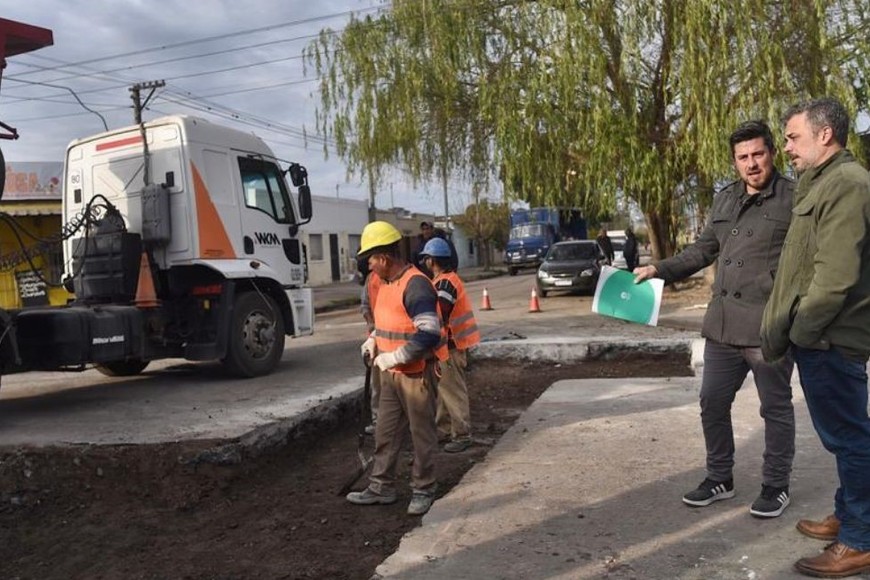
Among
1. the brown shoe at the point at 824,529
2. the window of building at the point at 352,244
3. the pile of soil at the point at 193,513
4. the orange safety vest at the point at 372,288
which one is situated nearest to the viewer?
the brown shoe at the point at 824,529

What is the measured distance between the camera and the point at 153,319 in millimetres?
8312

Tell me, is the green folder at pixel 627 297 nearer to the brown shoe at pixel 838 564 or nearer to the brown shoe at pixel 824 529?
the brown shoe at pixel 824 529

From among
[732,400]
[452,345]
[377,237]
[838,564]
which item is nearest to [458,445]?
[452,345]

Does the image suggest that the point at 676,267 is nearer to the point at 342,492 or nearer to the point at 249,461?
the point at 342,492

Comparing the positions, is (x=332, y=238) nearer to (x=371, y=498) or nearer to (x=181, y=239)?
(x=181, y=239)

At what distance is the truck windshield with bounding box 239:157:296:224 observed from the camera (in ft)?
30.3

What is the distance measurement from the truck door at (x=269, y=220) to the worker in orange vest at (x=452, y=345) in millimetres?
3700

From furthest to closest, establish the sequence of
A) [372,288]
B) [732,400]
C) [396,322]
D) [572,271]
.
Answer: [572,271] → [372,288] → [396,322] → [732,400]

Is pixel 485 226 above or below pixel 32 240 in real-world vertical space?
above

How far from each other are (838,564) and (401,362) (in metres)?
2.22

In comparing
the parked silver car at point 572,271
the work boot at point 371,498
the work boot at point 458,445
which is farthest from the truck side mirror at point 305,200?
the parked silver car at point 572,271

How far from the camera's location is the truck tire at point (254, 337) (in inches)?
347

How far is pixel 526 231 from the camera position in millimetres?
37688

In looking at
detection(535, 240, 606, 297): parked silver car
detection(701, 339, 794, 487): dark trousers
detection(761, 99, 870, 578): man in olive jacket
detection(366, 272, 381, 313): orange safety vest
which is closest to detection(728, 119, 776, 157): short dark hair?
detection(761, 99, 870, 578): man in olive jacket
